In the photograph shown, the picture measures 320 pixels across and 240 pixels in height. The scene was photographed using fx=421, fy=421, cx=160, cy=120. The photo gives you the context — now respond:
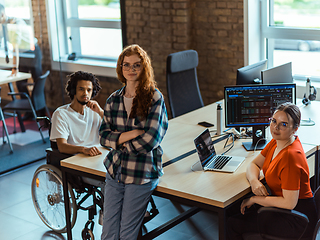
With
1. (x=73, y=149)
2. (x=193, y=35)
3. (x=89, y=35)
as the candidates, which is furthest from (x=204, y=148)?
(x=89, y=35)

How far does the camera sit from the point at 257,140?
9.98ft

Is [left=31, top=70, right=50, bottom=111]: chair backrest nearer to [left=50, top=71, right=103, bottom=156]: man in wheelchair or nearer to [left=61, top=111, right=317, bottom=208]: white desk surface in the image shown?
[left=50, top=71, right=103, bottom=156]: man in wheelchair

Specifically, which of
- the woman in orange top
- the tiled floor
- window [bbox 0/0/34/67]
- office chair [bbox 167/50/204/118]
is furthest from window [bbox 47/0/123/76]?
the woman in orange top

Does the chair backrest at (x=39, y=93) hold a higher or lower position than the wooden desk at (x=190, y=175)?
higher

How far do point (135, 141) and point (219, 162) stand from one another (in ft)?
2.09

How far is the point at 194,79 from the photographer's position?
14.3 ft

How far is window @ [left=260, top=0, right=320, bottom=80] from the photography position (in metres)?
4.76

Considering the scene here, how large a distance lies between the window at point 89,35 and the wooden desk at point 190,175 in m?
3.15

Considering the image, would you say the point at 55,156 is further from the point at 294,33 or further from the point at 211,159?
the point at 294,33

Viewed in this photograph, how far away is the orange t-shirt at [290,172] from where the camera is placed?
2.16 m

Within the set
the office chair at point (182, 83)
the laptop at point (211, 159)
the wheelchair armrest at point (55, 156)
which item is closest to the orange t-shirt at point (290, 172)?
the laptop at point (211, 159)

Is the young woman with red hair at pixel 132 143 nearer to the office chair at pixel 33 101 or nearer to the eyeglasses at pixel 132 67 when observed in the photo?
the eyeglasses at pixel 132 67

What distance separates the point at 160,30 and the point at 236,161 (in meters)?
3.04

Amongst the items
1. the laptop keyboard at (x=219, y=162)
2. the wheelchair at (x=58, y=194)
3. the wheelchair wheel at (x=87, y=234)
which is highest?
the laptop keyboard at (x=219, y=162)
